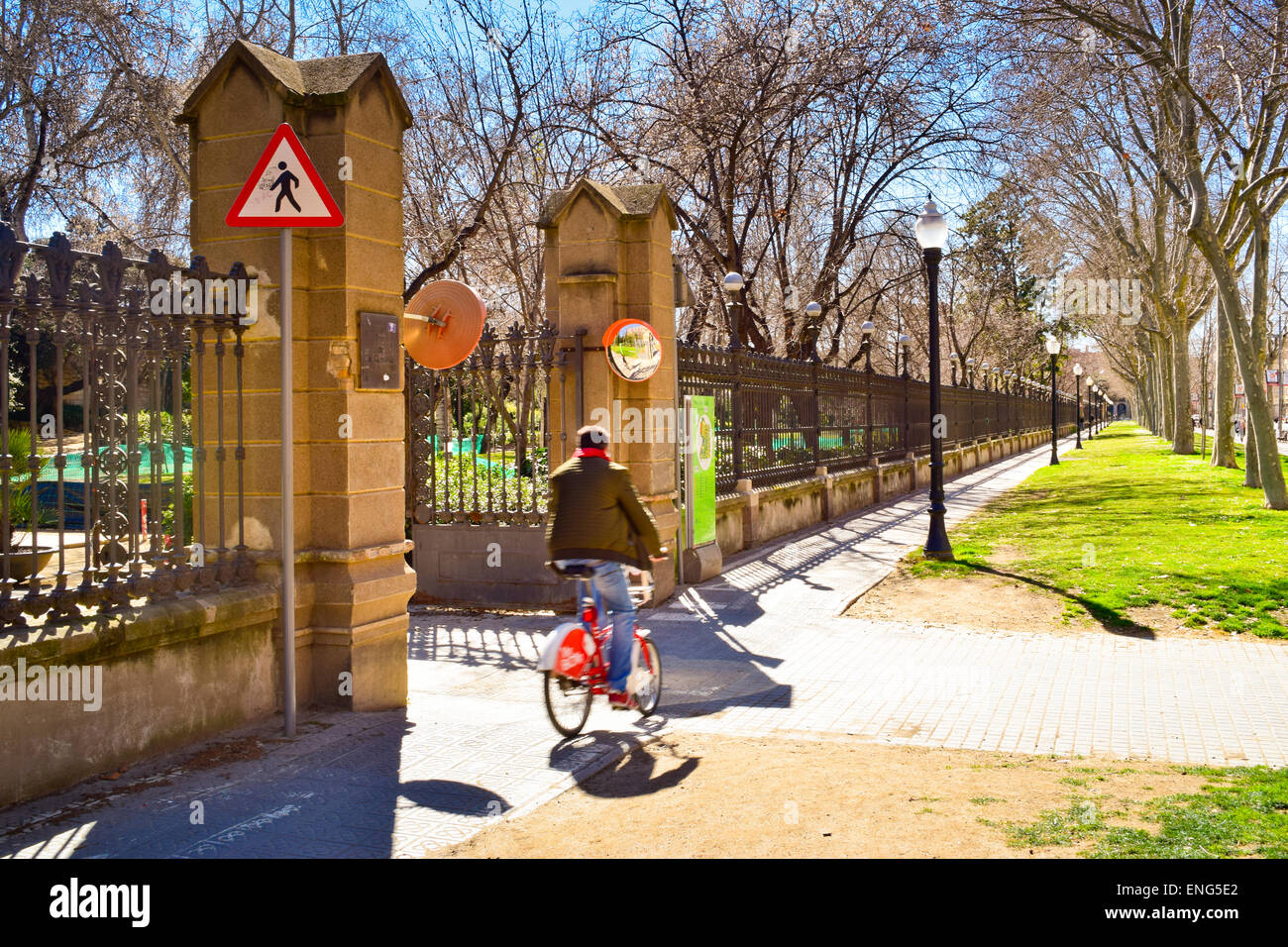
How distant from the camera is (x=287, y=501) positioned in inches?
244

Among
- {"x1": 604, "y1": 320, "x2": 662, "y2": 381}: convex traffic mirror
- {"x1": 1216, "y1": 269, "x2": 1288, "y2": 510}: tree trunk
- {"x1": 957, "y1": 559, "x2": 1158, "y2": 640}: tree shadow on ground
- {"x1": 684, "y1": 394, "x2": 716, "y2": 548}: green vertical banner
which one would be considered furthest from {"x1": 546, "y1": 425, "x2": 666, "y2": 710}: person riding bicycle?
{"x1": 1216, "y1": 269, "x2": 1288, "y2": 510}: tree trunk

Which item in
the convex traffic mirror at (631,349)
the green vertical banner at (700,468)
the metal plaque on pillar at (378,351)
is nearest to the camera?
the metal plaque on pillar at (378,351)

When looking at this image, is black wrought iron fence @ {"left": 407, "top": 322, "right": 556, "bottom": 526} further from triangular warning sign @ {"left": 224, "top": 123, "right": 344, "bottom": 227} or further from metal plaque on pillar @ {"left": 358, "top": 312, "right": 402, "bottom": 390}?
triangular warning sign @ {"left": 224, "top": 123, "right": 344, "bottom": 227}

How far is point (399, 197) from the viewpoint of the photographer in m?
7.21

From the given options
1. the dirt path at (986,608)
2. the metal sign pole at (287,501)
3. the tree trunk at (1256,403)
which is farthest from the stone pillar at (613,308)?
the tree trunk at (1256,403)

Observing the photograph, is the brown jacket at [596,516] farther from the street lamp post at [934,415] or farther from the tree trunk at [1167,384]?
the tree trunk at [1167,384]

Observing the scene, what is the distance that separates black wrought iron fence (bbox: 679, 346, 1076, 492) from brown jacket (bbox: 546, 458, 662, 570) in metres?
6.02

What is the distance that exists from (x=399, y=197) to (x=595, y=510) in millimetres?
2630

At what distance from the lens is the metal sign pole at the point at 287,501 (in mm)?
6172

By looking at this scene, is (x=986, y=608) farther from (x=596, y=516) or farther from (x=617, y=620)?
(x=596, y=516)

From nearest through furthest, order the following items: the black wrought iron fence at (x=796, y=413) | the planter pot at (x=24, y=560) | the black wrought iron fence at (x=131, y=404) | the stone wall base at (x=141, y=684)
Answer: the stone wall base at (x=141, y=684) → the black wrought iron fence at (x=131, y=404) → the planter pot at (x=24, y=560) → the black wrought iron fence at (x=796, y=413)

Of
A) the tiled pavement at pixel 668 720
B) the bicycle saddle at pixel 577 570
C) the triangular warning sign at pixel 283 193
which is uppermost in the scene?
the triangular warning sign at pixel 283 193

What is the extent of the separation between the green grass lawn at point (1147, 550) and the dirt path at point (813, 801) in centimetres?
477
